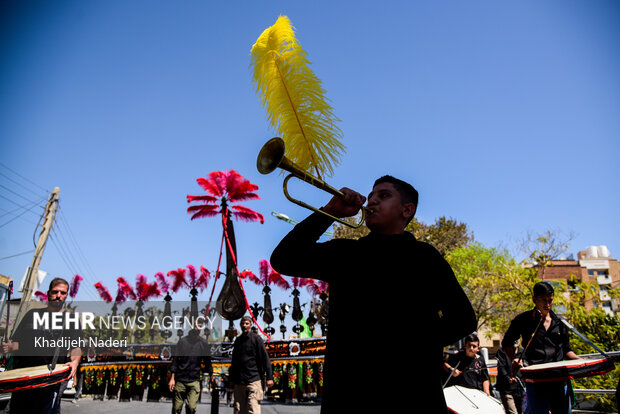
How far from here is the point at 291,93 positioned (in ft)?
9.79

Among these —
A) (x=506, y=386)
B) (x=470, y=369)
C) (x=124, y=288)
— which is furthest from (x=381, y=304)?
(x=124, y=288)

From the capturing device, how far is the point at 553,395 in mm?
4457

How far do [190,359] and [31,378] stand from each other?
15.7 ft

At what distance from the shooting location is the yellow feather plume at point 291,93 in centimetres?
293

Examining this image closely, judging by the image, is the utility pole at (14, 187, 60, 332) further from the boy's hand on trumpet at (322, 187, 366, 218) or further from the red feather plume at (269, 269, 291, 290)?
the boy's hand on trumpet at (322, 187, 366, 218)

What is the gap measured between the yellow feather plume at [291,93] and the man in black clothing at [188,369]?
7247mm

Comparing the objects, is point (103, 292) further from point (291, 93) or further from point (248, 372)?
point (291, 93)

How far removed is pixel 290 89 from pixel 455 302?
6.08ft

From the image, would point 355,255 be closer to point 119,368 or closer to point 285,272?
point 285,272

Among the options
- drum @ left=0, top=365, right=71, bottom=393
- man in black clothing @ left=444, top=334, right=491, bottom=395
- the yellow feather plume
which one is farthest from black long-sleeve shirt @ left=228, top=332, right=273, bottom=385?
the yellow feather plume

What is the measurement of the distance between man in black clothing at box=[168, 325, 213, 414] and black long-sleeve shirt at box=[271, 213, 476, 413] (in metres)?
7.54

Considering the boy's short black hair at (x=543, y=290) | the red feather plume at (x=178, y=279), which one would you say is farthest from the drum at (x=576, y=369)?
the red feather plume at (x=178, y=279)

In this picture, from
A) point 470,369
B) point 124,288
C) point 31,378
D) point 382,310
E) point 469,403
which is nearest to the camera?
point 382,310

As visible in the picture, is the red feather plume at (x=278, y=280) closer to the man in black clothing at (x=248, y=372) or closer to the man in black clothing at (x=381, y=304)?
the man in black clothing at (x=248, y=372)
